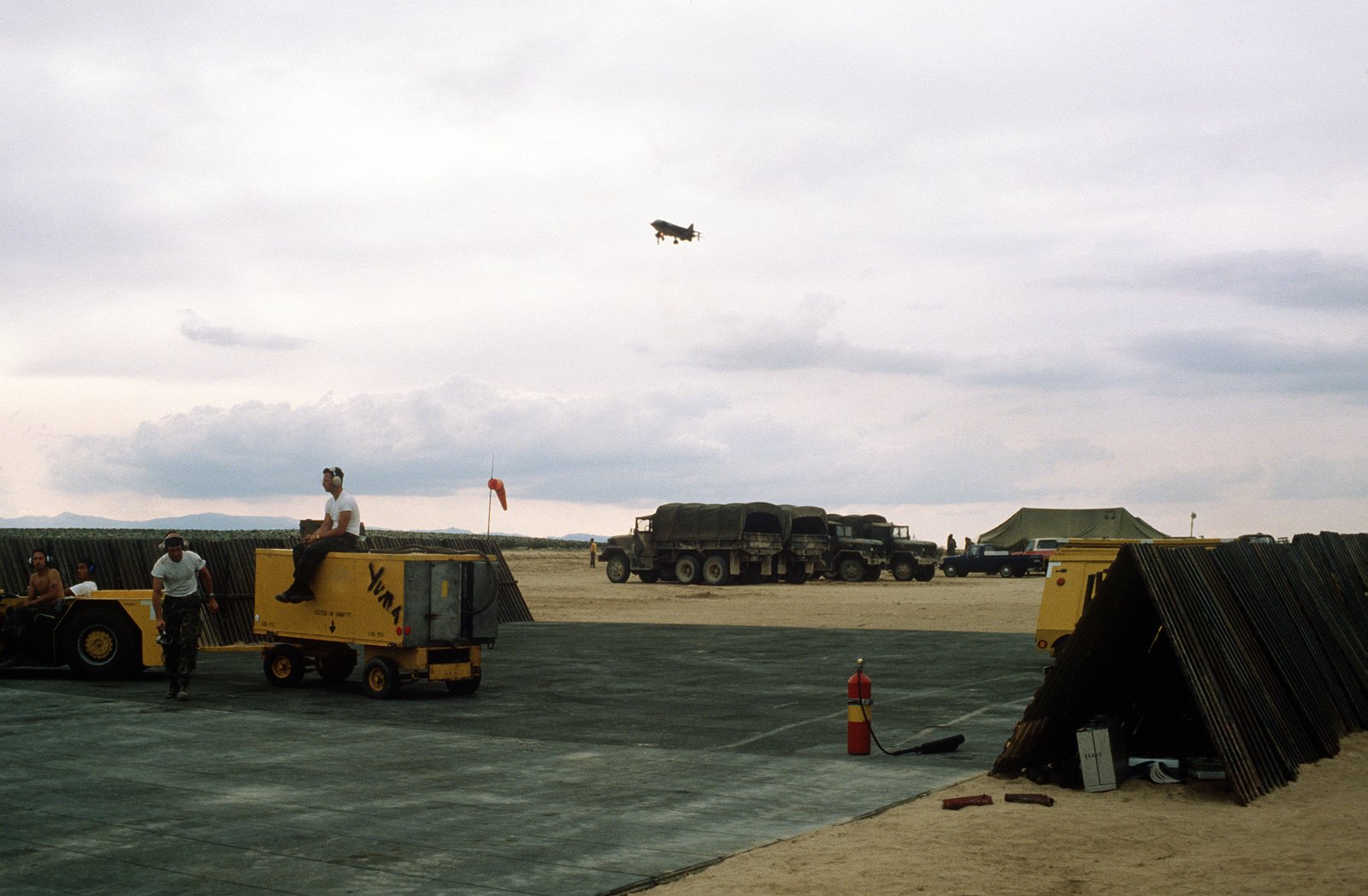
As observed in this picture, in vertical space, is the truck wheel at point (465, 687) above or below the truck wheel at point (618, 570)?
below

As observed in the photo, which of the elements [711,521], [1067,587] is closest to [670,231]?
[711,521]

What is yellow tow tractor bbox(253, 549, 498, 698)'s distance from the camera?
16.2 m

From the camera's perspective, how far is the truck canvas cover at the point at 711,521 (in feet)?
157

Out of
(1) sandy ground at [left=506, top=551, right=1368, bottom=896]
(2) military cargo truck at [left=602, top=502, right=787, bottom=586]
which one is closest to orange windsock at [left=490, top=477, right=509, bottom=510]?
(2) military cargo truck at [left=602, top=502, right=787, bottom=586]

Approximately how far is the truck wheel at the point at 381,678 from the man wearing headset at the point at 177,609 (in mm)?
2059

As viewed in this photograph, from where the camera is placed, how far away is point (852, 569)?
162 ft

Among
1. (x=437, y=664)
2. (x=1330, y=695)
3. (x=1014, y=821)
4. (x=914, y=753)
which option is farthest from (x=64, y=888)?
(x=1330, y=695)

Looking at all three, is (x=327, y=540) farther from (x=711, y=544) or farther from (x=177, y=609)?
(x=711, y=544)

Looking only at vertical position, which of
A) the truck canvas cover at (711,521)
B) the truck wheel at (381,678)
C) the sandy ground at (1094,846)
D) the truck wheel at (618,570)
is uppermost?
the truck canvas cover at (711,521)

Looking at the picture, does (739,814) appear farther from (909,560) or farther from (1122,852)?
(909,560)

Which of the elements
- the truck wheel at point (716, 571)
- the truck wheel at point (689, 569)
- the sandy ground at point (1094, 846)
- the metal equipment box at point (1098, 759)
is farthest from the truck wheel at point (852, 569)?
the metal equipment box at point (1098, 759)

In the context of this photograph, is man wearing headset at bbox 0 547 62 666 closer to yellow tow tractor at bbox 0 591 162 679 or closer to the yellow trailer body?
yellow tow tractor at bbox 0 591 162 679

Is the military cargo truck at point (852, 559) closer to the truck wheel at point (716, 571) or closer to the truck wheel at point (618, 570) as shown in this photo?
the truck wheel at point (716, 571)

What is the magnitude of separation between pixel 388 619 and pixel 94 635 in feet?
14.8
